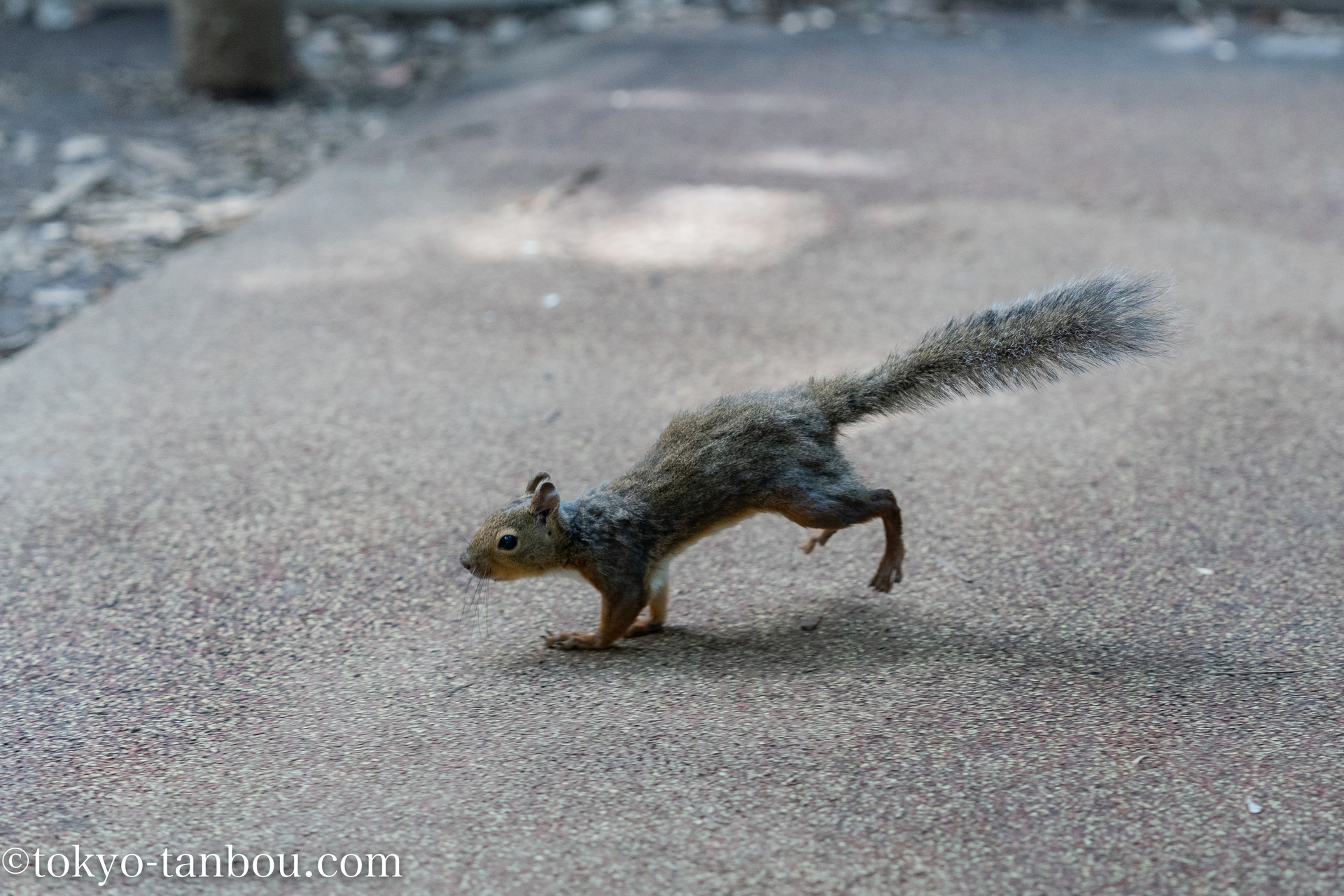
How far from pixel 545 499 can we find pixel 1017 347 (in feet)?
3.81

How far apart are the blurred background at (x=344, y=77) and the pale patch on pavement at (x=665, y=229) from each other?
0.68m

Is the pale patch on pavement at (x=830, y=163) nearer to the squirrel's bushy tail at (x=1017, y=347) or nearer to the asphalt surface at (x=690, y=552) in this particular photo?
the asphalt surface at (x=690, y=552)

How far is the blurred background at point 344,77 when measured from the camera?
235 inches

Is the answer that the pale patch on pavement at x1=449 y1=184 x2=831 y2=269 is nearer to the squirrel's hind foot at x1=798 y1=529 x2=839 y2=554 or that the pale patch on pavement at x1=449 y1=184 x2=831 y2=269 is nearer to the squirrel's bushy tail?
the squirrel's hind foot at x1=798 y1=529 x2=839 y2=554

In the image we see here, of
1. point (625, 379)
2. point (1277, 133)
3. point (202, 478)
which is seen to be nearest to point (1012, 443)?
point (625, 379)

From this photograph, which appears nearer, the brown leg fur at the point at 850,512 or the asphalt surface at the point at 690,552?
the asphalt surface at the point at 690,552

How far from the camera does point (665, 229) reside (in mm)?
5680

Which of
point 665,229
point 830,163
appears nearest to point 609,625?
point 665,229

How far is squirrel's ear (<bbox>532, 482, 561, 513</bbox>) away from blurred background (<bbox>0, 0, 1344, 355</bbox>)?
10.1 feet

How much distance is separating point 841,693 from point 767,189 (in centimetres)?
408

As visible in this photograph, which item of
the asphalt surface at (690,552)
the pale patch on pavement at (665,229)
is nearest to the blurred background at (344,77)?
the asphalt surface at (690,552)

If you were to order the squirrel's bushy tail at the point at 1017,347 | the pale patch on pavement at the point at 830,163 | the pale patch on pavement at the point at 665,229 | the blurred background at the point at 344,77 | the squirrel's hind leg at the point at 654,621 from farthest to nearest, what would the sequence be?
the pale patch on pavement at the point at 830,163 < the blurred background at the point at 344,77 < the pale patch on pavement at the point at 665,229 < the squirrel's hind leg at the point at 654,621 < the squirrel's bushy tail at the point at 1017,347

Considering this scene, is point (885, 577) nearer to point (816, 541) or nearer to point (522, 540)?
point (816, 541)

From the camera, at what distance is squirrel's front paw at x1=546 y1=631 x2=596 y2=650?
2816 millimetres
